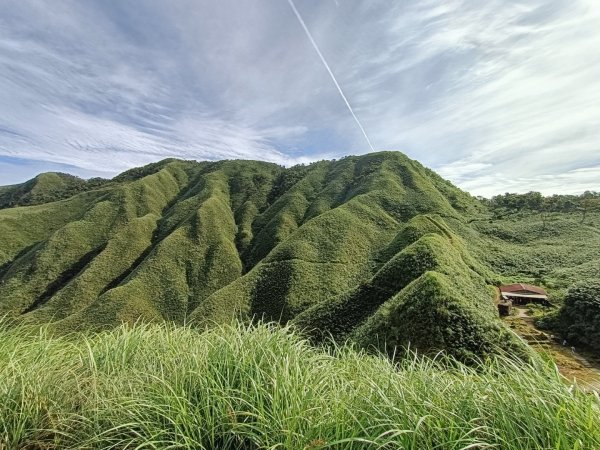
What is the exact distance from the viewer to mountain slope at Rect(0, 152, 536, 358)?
81.9 feet

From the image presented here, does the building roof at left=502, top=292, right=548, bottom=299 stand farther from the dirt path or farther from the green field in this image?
the dirt path

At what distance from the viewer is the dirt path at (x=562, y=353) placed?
1822 centimetres

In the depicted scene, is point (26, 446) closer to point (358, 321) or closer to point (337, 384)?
point (337, 384)

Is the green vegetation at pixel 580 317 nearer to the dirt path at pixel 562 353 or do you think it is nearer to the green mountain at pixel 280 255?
the dirt path at pixel 562 353

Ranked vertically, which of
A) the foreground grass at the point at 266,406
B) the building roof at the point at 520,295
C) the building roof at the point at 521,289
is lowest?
the building roof at the point at 520,295

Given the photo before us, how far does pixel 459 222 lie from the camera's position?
195ft

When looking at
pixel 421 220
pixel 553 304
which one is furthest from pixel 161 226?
pixel 553 304

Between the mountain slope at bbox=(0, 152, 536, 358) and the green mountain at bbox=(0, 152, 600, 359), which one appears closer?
the green mountain at bbox=(0, 152, 600, 359)

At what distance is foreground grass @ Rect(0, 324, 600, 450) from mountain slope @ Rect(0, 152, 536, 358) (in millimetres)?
16140

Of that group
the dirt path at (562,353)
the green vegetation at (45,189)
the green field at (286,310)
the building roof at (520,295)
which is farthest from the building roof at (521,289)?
the green vegetation at (45,189)

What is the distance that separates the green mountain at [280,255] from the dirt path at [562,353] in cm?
259

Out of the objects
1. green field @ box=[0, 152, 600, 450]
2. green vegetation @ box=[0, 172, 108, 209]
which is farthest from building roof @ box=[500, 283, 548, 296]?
green vegetation @ box=[0, 172, 108, 209]

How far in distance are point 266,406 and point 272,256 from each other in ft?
163

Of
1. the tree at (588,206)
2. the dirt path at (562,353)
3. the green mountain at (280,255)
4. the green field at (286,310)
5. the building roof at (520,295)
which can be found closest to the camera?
Result: the green field at (286,310)
